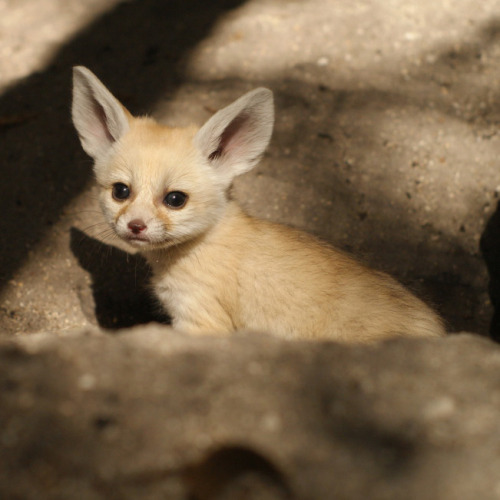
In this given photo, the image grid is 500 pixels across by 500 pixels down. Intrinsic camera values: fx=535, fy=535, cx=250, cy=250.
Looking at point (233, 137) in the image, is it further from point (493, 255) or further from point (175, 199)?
point (493, 255)

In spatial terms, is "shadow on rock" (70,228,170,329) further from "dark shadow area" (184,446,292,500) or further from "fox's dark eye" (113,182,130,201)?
"dark shadow area" (184,446,292,500)

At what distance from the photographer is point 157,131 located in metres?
3.00

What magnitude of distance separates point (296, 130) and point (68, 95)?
6.60ft

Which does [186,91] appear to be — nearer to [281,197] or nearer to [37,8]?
[281,197]

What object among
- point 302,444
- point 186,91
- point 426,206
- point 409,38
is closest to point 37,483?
point 302,444

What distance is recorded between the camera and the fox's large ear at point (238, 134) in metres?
2.78

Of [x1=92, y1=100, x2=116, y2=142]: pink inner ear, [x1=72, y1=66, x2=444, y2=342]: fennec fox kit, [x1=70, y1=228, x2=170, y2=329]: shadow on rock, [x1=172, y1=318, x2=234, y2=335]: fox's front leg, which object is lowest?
[x1=70, y1=228, x2=170, y2=329]: shadow on rock

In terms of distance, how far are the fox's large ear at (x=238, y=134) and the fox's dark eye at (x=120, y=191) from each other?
0.46m

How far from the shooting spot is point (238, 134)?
2.99m

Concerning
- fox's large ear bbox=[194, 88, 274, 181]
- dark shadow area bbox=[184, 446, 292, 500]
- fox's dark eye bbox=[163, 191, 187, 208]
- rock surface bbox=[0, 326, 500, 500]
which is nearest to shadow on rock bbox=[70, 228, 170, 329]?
→ fox's dark eye bbox=[163, 191, 187, 208]

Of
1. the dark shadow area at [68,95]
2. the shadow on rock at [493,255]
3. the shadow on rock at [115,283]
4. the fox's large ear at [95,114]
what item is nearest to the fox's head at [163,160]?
the fox's large ear at [95,114]

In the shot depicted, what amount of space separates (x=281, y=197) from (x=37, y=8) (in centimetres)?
383

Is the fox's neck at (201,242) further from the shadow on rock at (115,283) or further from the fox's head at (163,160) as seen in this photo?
the shadow on rock at (115,283)

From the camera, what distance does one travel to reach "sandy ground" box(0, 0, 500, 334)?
12.3 ft
